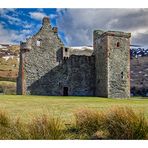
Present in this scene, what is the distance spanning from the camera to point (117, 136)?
902 centimetres

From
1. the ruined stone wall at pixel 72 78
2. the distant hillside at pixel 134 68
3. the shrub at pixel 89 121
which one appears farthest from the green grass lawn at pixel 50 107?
the distant hillside at pixel 134 68

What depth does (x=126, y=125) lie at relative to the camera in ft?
29.1

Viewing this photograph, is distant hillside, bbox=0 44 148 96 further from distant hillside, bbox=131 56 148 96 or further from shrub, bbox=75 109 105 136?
Result: shrub, bbox=75 109 105 136

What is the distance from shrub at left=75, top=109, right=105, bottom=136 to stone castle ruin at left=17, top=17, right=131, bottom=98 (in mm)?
23295

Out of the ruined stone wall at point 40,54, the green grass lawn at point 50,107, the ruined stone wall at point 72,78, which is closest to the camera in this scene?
the green grass lawn at point 50,107

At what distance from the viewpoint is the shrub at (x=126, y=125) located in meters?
8.84

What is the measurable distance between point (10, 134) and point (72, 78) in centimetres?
2673

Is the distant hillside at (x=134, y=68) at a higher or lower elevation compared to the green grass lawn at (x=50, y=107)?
higher

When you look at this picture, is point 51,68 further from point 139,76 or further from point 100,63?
point 139,76

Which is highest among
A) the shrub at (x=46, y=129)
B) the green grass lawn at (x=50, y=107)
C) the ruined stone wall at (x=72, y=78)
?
the ruined stone wall at (x=72, y=78)

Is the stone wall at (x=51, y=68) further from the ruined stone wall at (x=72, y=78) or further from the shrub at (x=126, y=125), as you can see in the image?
the shrub at (x=126, y=125)

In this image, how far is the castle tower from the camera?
1314 inches

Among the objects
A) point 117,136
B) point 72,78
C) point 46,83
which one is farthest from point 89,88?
point 117,136

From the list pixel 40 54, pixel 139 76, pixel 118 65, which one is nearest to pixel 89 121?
pixel 118 65
